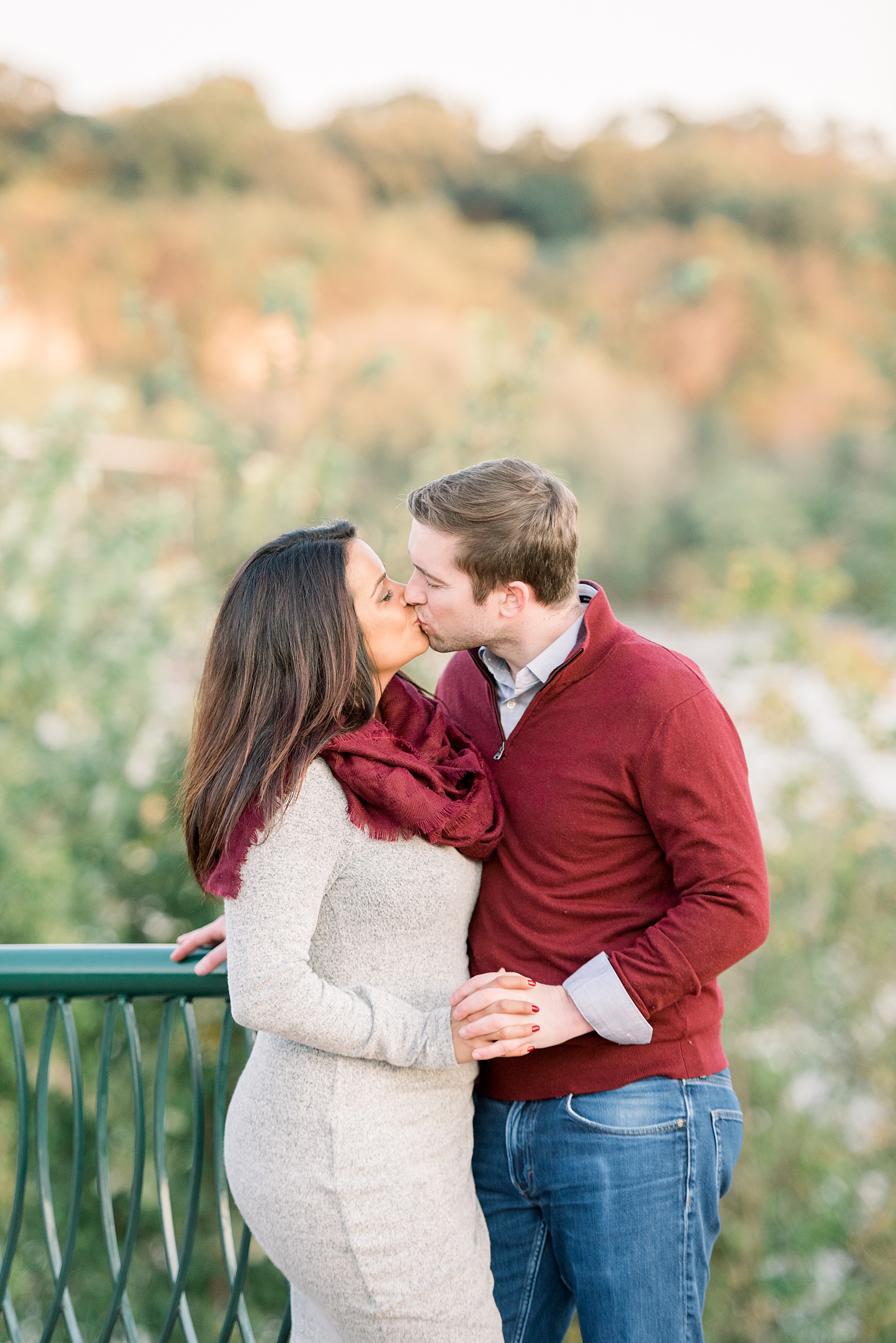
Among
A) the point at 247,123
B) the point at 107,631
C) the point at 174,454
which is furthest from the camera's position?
the point at 247,123

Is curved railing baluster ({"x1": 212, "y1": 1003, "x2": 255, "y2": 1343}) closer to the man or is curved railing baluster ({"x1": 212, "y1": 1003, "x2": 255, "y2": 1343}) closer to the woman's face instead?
the man

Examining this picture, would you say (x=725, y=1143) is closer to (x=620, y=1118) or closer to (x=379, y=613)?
(x=620, y=1118)

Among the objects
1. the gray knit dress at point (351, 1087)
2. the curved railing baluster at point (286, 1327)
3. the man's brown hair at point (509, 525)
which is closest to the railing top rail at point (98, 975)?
the gray knit dress at point (351, 1087)

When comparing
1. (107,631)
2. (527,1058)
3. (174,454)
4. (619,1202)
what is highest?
(174,454)

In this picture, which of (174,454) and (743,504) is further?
(743,504)

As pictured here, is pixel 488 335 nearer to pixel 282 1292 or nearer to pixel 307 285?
pixel 307 285

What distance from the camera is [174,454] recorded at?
595 centimetres

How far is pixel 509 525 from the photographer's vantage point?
5.18ft

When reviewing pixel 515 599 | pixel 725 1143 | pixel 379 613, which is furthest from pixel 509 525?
pixel 725 1143

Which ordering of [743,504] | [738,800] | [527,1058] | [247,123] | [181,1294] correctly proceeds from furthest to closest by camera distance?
[247,123] → [743,504] → [181,1294] → [527,1058] → [738,800]

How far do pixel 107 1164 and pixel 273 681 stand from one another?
900 mm

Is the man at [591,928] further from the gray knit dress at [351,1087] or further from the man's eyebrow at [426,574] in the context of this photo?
the gray knit dress at [351,1087]

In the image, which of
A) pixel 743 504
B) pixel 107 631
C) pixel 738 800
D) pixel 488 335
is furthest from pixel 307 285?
pixel 738 800

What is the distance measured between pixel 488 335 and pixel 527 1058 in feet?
14.6
